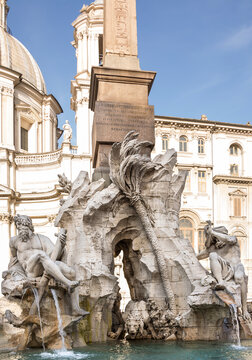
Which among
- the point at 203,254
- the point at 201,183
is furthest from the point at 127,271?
the point at 201,183

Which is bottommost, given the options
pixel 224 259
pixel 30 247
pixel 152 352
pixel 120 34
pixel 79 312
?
pixel 152 352

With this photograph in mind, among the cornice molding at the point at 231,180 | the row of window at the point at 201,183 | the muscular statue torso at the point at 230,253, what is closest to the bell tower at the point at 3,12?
the row of window at the point at 201,183

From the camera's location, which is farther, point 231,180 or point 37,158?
point 37,158

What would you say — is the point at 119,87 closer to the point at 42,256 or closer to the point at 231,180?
the point at 42,256

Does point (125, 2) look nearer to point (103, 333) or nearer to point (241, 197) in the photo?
point (103, 333)

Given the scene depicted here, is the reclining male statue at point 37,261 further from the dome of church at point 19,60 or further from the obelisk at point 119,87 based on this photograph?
the dome of church at point 19,60

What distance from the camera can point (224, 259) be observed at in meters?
9.42

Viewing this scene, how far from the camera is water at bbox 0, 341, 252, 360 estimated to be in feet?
23.3

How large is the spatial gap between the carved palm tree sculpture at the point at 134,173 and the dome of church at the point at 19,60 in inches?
1330

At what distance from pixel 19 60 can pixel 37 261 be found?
3747 centimetres

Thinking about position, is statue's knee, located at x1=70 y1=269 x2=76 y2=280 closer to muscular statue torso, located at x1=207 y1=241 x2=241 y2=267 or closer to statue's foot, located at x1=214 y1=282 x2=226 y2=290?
statue's foot, located at x1=214 y1=282 x2=226 y2=290

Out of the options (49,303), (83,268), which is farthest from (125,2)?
(49,303)

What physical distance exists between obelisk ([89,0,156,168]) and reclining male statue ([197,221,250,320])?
2312 millimetres

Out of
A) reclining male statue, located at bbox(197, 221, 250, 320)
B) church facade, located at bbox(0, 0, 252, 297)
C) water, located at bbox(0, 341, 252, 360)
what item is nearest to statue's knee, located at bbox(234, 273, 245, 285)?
reclining male statue, located at bbox(197, 221, 250, 320)
